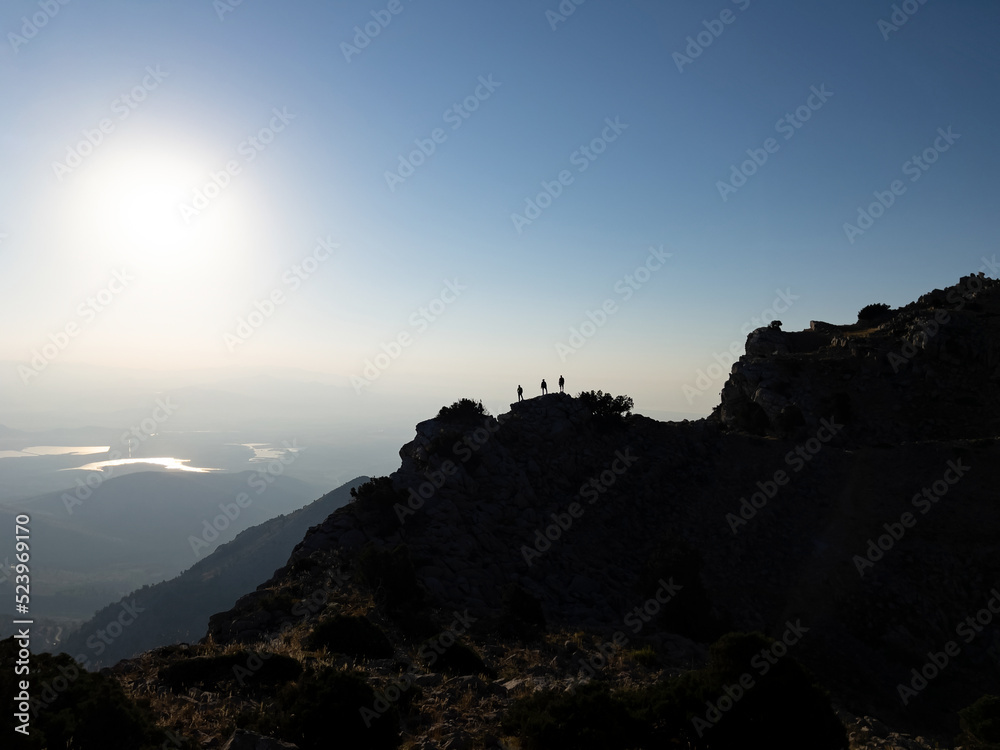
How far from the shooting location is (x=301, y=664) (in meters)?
13.4

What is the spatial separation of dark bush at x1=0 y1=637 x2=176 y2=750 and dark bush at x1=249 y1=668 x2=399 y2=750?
161cm

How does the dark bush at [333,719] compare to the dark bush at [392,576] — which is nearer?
the dark bush at [333,719]

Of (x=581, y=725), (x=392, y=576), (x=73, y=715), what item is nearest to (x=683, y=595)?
(x=392, y=576)

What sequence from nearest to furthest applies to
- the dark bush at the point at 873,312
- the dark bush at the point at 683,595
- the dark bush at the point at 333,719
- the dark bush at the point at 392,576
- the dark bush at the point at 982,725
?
1. the dark bush at the point at 333,719
2. the dark bush at the point at 982,725
3. the dark bush at the point at 392,576
4. the dark bush at the point at 683,595
5. the dark bush at the point at 873,312

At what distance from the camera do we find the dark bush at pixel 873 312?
2830 inches

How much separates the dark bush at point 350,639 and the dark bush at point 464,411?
2442 centimetres

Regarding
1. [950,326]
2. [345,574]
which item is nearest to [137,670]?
[345,574]

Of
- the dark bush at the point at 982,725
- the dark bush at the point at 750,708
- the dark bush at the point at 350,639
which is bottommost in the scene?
the dark bush at the point at 982,725

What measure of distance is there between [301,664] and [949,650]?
31.2 metres

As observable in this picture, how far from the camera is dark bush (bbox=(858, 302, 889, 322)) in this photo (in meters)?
71.9

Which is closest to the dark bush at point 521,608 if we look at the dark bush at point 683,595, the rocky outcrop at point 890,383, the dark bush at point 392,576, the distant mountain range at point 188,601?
the dark bush at point 392,576

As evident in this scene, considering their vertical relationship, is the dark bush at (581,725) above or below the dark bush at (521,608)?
below

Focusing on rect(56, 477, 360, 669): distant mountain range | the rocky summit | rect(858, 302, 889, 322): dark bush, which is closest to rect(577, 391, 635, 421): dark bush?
the rocky summit

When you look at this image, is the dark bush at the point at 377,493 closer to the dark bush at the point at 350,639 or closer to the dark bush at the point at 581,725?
the dark bush at the point at 350,639
